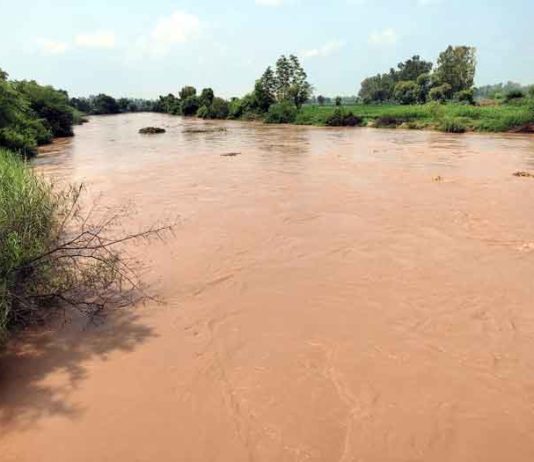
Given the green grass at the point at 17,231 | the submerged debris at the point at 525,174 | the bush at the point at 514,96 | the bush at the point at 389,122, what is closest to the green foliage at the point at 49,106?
the bush at the point at 389,122

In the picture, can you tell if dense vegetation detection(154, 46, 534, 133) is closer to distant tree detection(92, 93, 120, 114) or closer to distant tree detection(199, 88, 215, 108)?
distant tree detection(199, 88, 215, 108)

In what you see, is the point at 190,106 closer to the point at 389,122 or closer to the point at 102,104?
the point at 102,104

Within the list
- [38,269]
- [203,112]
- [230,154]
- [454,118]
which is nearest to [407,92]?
[203,112]

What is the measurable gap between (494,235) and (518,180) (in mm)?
7408

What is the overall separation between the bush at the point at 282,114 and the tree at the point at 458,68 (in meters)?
21.2

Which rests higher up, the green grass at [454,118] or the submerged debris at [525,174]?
the green grass at [454,118]

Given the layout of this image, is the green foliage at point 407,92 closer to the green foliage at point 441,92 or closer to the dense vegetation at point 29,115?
the green foliage at point 441,92

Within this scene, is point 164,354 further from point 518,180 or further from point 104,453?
point 518,180

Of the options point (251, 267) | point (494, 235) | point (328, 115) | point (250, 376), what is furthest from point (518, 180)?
point (328, 115)

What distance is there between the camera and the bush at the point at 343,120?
47750 millimetres

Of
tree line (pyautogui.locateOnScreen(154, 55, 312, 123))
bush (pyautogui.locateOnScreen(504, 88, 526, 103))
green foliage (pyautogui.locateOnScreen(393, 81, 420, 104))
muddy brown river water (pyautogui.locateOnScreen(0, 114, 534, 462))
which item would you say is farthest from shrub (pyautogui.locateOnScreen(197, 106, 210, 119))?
muddy brown river water (pyautogui.locateOnScreen(0, 114, 534, 462))

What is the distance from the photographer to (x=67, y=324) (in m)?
6.50

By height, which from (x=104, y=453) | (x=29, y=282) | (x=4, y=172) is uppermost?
(x=4, y=172)

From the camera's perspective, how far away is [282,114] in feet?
185
